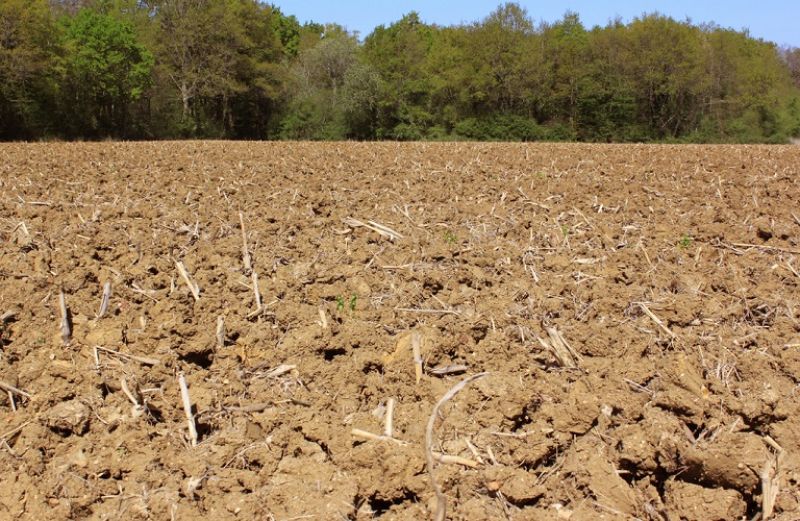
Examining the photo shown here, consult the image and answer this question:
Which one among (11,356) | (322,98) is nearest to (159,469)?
(11,356)

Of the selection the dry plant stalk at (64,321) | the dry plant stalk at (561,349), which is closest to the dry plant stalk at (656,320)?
the dry plant stalk at (561,349)

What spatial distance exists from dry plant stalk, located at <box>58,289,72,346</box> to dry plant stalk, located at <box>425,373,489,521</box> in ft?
8.35

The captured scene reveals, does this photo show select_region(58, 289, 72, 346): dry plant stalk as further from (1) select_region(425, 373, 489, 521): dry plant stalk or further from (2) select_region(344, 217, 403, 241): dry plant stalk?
(2) select_region(344, 217, 403, 241): dry plant stalk

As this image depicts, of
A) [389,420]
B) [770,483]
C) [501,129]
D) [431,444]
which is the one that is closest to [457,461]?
[431,444]

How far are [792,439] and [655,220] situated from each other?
15.1 feet

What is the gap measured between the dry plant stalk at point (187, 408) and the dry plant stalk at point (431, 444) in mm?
1256

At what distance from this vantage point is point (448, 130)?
176 ft

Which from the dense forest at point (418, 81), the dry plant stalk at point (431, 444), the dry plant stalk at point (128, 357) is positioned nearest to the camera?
the dry plant stalk at point (431, 444)

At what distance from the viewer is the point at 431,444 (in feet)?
11.7

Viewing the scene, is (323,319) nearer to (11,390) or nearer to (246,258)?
(246,258)

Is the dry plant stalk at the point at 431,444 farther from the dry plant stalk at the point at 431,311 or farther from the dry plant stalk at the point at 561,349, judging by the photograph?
the dry plant stalk at the point at 431,311

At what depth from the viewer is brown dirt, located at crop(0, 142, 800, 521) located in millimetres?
3363

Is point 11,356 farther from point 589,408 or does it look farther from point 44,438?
point 589,408

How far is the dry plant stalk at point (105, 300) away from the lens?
4.84 metres
